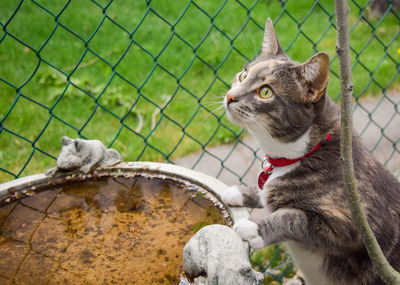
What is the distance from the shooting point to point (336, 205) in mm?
1475

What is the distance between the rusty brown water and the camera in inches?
52.9

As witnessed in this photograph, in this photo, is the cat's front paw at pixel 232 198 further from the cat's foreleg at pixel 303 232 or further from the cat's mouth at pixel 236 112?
the cat's mouth at pixel 236 112

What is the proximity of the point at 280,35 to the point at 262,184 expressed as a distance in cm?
291

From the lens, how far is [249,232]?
4.67 feet

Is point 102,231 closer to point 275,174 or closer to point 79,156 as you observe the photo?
point 79,156

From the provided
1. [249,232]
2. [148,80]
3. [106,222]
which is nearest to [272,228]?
[249,232]

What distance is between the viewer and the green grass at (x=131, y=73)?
296 cm

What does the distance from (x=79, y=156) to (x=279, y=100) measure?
0.77 metres

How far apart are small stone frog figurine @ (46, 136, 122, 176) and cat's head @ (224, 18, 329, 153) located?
21.1 inches

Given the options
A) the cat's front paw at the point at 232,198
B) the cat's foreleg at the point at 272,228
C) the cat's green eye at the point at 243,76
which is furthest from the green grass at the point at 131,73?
the cat's foreleg at the point at 272,228

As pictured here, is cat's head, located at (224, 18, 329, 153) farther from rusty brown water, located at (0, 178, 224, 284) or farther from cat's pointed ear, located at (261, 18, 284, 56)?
rusty brown water, located at (0, 178, 224, 284)

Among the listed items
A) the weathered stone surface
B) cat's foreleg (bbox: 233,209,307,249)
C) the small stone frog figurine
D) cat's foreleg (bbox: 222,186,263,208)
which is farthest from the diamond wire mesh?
the weathered stone surface

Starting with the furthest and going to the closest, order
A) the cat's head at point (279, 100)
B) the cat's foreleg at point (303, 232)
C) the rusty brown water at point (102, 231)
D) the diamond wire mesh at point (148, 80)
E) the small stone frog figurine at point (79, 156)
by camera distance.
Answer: the diamond wire mesh at point (148, 80), the small stone frog figurine at point (79, 156), the cat's head at point (279, 100), the cat's foreleg at point (303, 232), the rusty brown water at point (102, 231)

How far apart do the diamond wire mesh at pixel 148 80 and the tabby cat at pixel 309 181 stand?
0.87 metres
